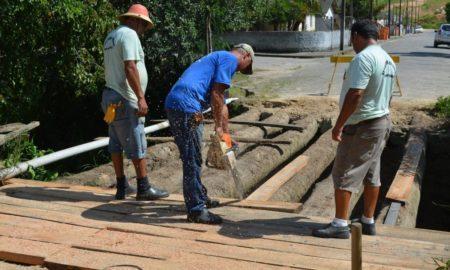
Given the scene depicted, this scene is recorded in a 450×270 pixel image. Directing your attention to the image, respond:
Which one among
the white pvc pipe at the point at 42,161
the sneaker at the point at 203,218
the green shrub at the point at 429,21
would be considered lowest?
the sneaker at the point at 203,218

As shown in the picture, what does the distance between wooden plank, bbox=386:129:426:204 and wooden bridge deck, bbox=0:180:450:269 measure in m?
1.75

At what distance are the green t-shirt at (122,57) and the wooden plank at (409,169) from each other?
3.11m

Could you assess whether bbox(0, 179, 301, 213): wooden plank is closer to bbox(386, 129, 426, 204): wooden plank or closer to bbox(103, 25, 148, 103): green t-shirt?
bbox(103, 25, 148, 103): green t-shirt

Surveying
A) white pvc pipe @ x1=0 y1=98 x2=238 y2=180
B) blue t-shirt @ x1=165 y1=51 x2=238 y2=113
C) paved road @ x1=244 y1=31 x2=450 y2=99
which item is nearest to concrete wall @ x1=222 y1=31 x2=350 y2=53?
paved road @ x1=244 y1=31 x2=450 y2=99

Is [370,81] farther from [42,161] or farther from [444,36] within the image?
[444,36]

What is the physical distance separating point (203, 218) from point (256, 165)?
313 cm

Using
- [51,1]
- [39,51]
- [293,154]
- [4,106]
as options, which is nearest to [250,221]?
[293,154]

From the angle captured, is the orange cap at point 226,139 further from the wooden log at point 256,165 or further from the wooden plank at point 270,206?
the wooden log at point 256,165

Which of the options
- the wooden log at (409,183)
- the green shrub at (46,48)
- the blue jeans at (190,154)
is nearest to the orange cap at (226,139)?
the blue jeans at (190,154)

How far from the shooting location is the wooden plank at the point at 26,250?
4.08 meters

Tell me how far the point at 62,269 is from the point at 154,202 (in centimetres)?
153

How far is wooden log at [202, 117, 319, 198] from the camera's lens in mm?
6485

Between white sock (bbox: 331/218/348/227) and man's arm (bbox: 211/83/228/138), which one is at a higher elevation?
man's arm (bbox: 211/83/228/138)

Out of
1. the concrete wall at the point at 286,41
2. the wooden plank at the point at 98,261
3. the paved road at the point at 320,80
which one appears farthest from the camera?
the concrete wall at the point at 286,41
